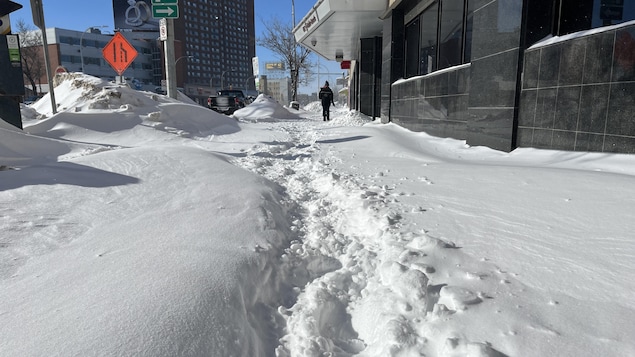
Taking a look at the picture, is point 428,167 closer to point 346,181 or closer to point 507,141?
point 346,181

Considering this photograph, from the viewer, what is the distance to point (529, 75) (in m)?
5.39

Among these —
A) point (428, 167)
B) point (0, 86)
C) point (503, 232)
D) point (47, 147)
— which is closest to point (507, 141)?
point (428, 167)

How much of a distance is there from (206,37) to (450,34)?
439ft

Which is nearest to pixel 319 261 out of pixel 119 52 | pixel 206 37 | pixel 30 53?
pixel 119 52

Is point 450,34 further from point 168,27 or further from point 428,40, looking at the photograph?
point 168,27

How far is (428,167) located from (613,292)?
327 cm

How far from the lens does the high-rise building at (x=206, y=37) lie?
3423 inches

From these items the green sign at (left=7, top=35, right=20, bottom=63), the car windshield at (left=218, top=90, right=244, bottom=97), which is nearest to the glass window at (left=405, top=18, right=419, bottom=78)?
the green sign at (left=7, top=35, right=20, bottom=63)

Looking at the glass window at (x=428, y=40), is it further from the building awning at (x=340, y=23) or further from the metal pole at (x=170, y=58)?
the metal pole at (x=170, y=58)

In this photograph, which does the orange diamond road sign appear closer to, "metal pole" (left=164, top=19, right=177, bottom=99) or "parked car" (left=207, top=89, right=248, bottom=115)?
"metal pole" (left=164, top=19, right=177, bottom=99)

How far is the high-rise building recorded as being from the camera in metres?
86.9

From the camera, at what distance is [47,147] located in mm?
6375

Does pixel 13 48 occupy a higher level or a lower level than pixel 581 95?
higher

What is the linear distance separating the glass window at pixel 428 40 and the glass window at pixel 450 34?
38 centimetres
